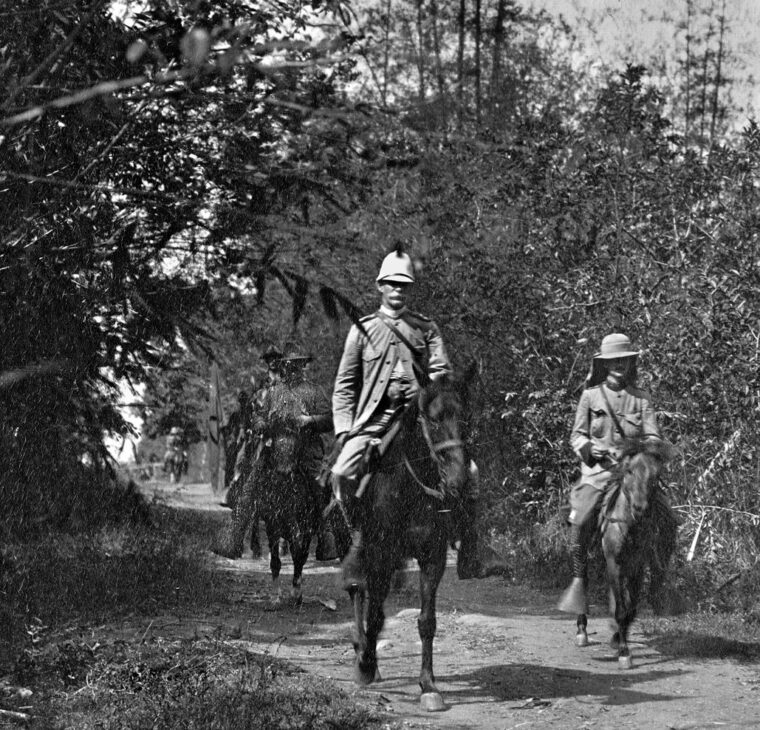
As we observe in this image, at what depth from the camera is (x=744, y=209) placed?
42.5ft

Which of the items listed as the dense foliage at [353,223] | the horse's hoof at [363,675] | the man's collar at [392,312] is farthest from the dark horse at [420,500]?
the dense foliage at [353,223]

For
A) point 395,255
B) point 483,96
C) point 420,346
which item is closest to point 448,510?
point 420,346

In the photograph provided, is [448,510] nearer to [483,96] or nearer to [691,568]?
[691,568]

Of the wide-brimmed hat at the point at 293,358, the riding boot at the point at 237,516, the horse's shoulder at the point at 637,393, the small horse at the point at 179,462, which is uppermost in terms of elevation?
the wide-brimmed hat at the point at 293,358

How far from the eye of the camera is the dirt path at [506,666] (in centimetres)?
746

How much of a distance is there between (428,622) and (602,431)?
318 centimetres

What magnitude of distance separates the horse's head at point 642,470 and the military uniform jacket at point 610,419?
0.26m

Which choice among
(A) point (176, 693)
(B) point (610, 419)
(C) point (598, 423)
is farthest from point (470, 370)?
(A) point (176, 693)

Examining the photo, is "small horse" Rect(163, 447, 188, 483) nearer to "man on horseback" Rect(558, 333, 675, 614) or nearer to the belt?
"man on horseback" Rect(558, 333, 675, 614)

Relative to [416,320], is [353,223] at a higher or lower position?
higher

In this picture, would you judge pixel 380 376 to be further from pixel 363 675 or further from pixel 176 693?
pixel 176 693

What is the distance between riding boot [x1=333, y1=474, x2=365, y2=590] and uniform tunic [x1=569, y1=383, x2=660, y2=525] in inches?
118

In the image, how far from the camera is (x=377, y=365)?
310 inches

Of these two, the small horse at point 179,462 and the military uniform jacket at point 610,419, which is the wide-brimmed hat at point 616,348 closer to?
the military uniform jacket at point 610,419
